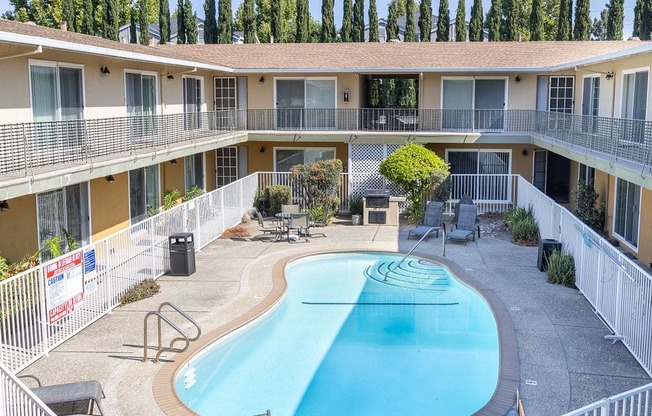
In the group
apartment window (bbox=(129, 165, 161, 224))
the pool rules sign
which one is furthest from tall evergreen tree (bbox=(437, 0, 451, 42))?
the pool rules sign

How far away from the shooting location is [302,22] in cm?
5172

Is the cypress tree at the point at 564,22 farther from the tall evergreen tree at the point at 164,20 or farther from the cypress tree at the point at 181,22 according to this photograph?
the tall evergreen tree at the point at 164,20

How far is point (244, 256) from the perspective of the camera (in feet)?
64.3

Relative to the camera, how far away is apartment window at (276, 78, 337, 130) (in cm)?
2855

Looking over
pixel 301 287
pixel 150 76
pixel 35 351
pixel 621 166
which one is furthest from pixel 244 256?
pixel 621 166

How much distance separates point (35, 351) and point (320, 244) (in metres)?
10.8

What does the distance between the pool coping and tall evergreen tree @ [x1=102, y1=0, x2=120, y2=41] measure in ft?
122

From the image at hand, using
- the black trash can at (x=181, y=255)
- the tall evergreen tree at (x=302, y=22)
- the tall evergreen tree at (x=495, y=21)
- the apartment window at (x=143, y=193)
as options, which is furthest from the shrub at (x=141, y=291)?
the tall evergreen tree at (x=495, y=21)

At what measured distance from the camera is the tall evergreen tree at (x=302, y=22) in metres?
51.4

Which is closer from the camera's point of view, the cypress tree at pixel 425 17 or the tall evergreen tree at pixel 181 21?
the cypress tree at pixel 425 17

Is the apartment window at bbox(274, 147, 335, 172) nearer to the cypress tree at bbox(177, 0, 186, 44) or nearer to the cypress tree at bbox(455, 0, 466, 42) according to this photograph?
the cypress tree at bbox(455, 0, 466, 42)

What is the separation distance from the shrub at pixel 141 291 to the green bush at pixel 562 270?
29.8 ft

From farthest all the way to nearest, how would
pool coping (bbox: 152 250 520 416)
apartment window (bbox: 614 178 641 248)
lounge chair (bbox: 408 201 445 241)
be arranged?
lounge chair (bbox: 408 201 445 241)
apartment window (bbox: 614 178 641 248)
pool coping (bbox: 152 250 520 416)

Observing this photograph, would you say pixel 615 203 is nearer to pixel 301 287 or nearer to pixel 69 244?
pixel 301 287
